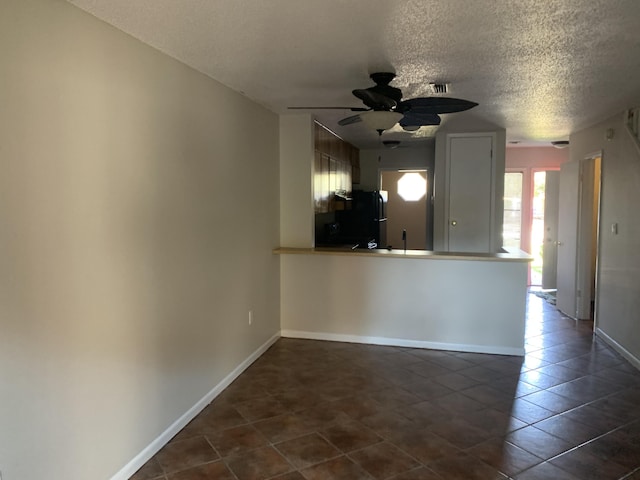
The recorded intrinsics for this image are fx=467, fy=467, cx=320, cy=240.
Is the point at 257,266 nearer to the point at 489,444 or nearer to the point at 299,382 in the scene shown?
the point at 299,382

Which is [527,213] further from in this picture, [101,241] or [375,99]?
[101,241]

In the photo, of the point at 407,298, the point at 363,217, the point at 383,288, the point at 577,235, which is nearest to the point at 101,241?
the point at 383,288

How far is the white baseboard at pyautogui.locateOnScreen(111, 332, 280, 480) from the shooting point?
2.40 m

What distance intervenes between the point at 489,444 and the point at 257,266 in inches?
90.7

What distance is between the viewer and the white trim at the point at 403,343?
4305mm

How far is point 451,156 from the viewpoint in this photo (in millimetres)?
5582

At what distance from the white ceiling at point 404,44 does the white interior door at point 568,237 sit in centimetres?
180

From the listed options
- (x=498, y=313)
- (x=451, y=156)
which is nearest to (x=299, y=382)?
(x=498, y=313)

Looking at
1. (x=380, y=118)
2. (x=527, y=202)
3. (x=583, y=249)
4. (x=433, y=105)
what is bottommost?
(x=583, y=249)

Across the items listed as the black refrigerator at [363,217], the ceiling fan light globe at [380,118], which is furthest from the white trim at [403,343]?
the ceiling fan light globe at [380,118]

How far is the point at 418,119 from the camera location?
348cm

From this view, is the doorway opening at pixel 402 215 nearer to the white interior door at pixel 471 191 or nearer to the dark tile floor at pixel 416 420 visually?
the white interior door at pixel 471 191

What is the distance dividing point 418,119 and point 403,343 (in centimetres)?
216

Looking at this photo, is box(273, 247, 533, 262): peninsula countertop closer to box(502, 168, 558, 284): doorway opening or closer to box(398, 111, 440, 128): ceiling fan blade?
box(398, 111, 440, 128): ceiling fan blade
